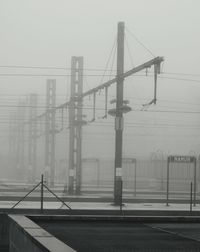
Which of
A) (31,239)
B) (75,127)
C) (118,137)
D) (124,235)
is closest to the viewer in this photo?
(31,239)

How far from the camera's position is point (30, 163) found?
193ft

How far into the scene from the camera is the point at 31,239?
9.97 meters

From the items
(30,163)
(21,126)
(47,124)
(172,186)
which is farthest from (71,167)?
(21,126)

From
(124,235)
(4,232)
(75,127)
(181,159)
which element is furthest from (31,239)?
(75,127)

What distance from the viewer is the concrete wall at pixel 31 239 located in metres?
8.94

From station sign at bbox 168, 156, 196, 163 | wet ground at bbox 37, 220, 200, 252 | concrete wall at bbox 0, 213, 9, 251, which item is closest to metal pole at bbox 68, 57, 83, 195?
station sign at bbox 168, 156, 196, 163

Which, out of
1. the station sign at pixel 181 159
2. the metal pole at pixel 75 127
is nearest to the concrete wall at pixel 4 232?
the station sign at pixel 181 159

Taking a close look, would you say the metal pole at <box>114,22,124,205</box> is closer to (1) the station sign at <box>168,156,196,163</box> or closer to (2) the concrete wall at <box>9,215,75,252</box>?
(1) the station sign at <box>168,156,196,163</box>

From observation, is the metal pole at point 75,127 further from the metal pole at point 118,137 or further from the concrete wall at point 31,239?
the concrete wall at point 31,239

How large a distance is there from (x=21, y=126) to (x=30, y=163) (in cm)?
1105

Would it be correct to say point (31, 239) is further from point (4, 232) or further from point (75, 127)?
point (75, 127)

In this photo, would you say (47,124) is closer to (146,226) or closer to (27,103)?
(27,103)

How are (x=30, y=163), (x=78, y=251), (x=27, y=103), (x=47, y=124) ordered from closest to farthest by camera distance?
1. (x=78, y=251)
2. (x=47, y=124)
3. (x=30, y=163)
4. (x=27, y=103)

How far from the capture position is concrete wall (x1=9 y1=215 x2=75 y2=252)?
29.3 ft
